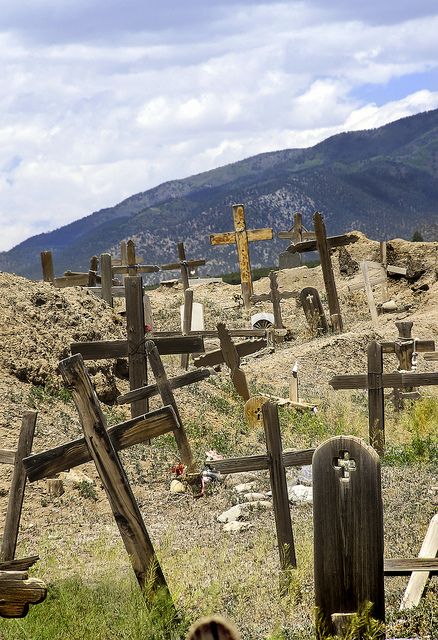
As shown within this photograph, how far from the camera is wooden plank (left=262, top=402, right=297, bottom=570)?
7754mm

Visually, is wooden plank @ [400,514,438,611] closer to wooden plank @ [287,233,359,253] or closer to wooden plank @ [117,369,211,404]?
wooden plank @ [117,369,211,404]

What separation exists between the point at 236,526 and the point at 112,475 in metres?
3.19

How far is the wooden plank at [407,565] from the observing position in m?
5.66

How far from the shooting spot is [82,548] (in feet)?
28.0

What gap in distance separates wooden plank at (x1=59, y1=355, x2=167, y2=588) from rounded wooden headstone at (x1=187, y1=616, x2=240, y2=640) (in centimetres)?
305

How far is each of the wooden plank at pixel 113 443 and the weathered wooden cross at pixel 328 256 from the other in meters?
17.1

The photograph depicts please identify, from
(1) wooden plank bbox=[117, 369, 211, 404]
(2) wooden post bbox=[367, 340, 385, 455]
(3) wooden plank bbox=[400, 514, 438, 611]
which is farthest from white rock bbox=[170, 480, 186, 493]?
(3) wooden plank bbox=[400, 514, 438, 611]

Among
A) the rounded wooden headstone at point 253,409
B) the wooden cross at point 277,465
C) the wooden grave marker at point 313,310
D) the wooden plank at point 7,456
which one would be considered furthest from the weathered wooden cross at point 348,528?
the wooden grave marker at point 313,310

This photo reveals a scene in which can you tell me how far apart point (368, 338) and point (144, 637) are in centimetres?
1607

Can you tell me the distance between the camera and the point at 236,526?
9.41 m

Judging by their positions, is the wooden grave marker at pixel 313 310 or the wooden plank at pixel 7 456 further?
the wooden grave marker at pixel 313 310

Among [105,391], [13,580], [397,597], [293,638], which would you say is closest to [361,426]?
[105,391]

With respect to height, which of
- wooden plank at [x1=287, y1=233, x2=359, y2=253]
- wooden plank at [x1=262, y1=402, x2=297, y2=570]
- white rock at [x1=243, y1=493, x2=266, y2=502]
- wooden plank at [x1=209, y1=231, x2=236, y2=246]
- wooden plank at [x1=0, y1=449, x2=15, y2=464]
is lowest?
white rock at [x1=243, y1=493, x2=266, y2=502]

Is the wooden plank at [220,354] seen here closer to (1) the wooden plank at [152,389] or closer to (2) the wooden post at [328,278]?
(1) the wooden plank at [152,389]
